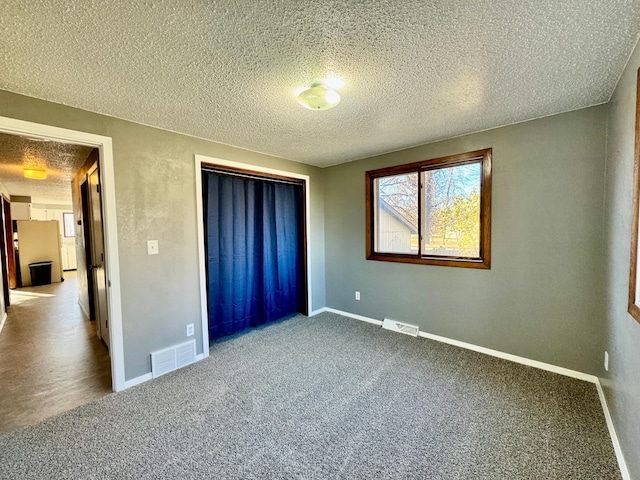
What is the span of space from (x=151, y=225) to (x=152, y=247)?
0.20 metres

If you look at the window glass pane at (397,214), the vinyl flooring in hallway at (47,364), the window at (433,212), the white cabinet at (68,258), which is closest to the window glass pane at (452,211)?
the window at (433,212)

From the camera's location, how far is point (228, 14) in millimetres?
1179

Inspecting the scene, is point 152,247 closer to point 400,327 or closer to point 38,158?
point 38,158

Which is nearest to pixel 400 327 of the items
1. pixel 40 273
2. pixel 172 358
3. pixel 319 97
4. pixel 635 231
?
pixel 635 231

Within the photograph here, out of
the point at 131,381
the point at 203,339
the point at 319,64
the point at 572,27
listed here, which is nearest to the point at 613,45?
the point at 572,27

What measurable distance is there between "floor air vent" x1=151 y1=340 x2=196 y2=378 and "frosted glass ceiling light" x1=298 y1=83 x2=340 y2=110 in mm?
2498

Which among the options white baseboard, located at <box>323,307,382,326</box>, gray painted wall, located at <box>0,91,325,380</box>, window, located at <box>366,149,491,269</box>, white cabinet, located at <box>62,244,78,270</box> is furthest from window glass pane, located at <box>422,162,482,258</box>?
white cabinet, located at <box>62,244,78,270</box>

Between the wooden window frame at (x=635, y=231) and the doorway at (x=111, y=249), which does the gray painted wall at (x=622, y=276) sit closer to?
the wooden window frame at (x=635, y=231)

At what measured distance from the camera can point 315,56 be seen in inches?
58.3

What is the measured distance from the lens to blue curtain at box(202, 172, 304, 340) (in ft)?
10.3

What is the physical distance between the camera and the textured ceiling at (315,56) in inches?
46.0

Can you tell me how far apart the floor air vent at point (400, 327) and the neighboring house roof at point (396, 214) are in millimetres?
1163

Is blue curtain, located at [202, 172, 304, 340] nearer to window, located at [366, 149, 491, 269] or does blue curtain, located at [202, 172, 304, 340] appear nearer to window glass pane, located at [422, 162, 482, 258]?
window, located at [366, 149, 491, 269]

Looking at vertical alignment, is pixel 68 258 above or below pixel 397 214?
below
